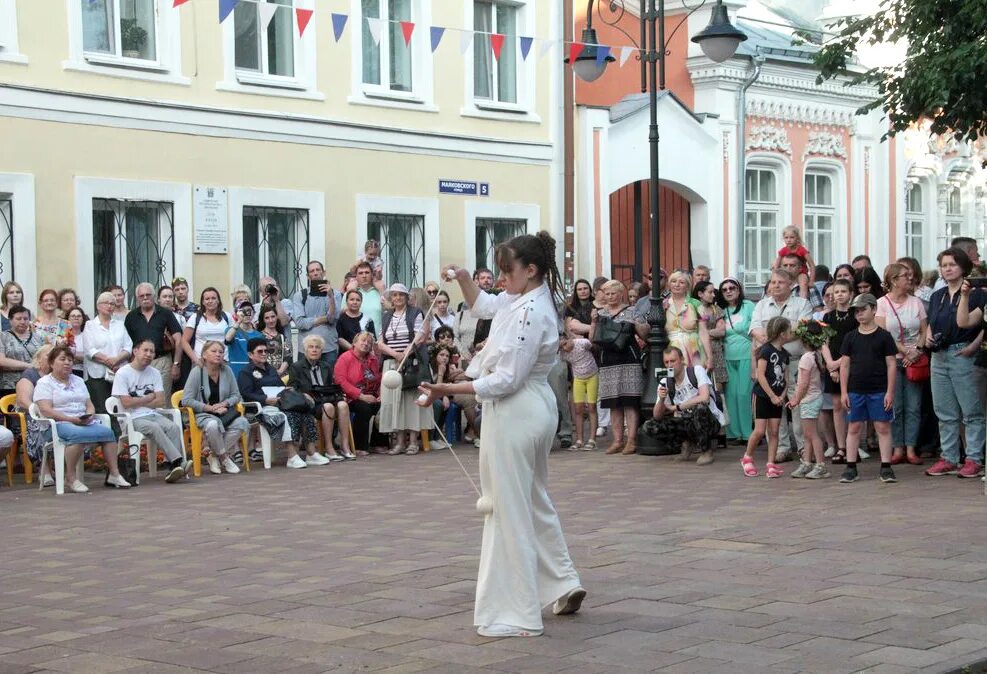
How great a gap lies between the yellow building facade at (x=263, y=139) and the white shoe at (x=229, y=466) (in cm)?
352

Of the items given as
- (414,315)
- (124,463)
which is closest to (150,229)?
(414,315)

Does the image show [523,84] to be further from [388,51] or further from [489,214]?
[388,51]

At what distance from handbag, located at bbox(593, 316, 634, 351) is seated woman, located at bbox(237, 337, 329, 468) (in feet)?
10.1

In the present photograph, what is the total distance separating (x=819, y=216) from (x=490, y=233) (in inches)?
354

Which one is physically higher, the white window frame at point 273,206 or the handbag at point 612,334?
the white window frame at point 273,206

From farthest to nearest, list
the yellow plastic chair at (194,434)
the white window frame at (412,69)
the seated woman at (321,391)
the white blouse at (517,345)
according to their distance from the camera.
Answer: the white window frame at (412,69) < the seated woman at (321,391) < the yellow plastic chair at (194,434) < the white blouse at (517,345)

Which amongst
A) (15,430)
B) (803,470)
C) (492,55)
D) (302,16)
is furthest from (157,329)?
(492,55)

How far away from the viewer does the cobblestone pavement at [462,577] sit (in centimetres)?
696

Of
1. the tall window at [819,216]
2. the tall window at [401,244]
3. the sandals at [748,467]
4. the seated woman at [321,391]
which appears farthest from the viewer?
the tall window at [819,216]

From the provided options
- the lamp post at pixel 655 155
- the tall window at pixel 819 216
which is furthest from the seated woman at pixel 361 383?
the tall window at pixel 819 216

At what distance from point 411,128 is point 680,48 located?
23.0 ft

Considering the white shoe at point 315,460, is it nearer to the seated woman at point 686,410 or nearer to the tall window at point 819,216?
the seated woman at point 686,410

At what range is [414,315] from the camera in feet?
56.5

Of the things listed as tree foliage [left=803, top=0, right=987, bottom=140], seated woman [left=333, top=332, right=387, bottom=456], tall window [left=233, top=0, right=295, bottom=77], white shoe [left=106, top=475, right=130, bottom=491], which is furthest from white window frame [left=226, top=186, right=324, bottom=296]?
tree foliage [left=803, top=0, right=987, bottom=140]
